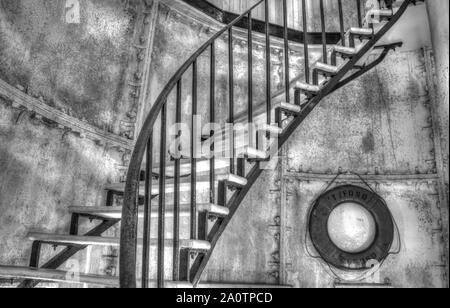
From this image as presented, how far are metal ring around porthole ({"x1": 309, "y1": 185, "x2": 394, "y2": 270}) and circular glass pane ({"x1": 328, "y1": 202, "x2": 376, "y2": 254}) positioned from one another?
A: 0.05 metres

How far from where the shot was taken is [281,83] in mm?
5250

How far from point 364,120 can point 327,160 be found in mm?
786

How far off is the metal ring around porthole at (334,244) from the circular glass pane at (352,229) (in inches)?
1.8

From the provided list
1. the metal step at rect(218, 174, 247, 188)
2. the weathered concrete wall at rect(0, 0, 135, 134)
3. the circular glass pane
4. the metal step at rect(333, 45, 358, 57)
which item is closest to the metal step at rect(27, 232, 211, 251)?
the metal step at rect(218, 174, 247, 188)

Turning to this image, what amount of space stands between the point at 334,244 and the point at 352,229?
0.31 meters

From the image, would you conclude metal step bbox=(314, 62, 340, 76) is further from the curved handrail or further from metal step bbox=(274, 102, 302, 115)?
the curved handrail

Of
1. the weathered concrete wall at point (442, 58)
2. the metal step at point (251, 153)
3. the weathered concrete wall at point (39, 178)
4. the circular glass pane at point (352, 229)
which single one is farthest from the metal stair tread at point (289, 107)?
the circular glass pane at point (352, 229)

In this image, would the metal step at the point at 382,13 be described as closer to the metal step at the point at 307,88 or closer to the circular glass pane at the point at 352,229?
the metal step at the point at 307,88

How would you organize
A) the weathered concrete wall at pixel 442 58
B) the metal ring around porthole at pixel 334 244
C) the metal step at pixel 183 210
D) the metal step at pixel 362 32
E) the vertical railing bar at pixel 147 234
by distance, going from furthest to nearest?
1. the metal ring around porthole at pixel 334 244
2. the metal step at pixel 362 32
3. the metal step at pixel 183 210
4. the weathered concrete wall at pixel 442 58
5. the vertical railing bar at pixel 147 234

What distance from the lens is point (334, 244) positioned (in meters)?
4.77

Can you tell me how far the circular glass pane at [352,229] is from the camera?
477cm

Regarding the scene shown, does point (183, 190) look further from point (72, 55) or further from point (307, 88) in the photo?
point (72, 55)

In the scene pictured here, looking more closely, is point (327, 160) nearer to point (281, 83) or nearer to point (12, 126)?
point (281, 83)
